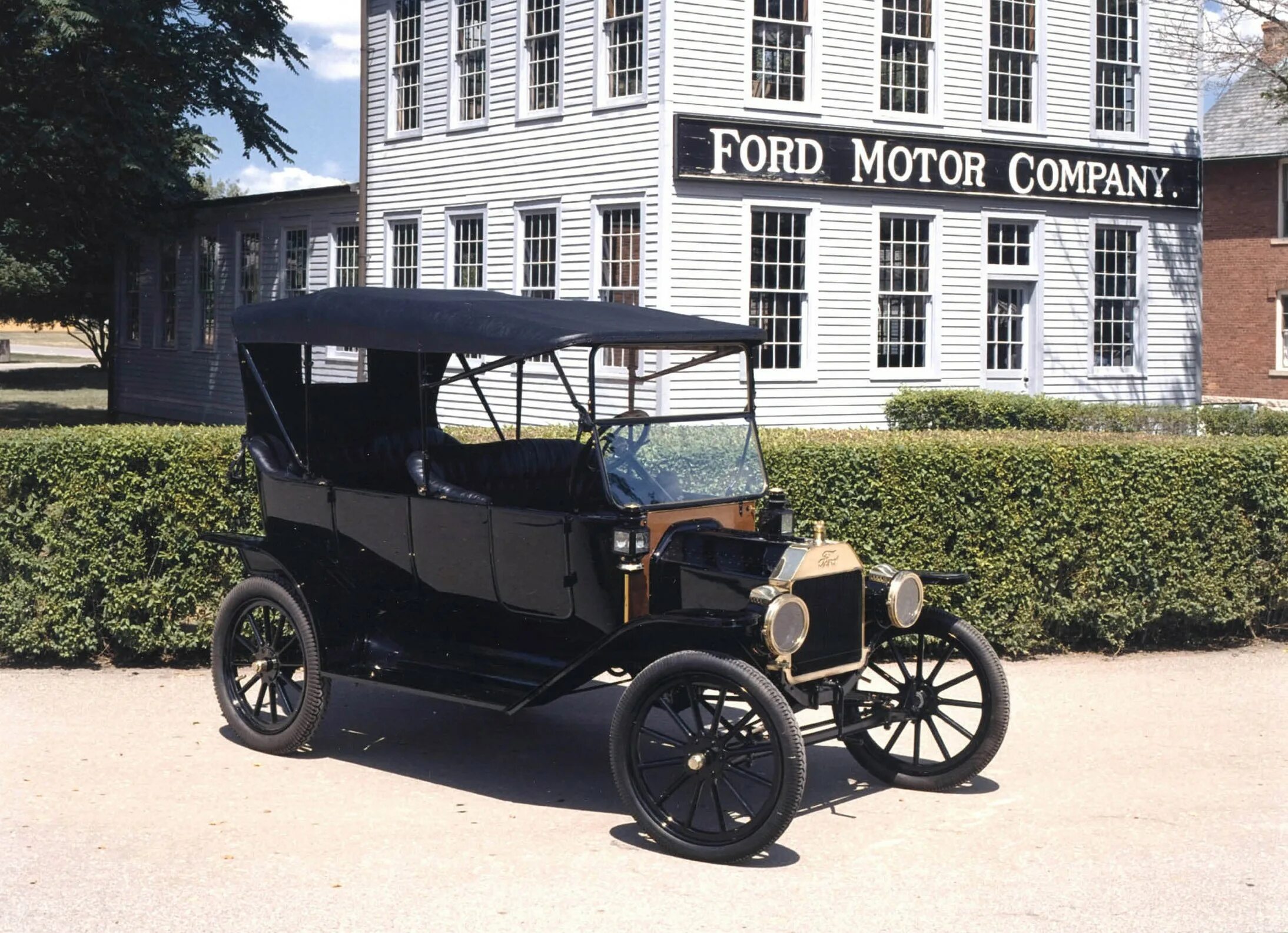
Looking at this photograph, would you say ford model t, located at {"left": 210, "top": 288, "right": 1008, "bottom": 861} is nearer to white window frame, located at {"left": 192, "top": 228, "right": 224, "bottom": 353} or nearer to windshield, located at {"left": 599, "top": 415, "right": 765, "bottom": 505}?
windshield, located at {"left": 599, "top": 415, "right": 765, "bottom": 505}

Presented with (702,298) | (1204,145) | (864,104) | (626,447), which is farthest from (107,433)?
(1204,145)

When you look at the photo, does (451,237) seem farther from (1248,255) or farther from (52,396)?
(1248,255)

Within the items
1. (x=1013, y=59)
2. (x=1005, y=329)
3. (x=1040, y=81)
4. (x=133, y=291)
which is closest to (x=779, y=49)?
(x=1013, y=59)

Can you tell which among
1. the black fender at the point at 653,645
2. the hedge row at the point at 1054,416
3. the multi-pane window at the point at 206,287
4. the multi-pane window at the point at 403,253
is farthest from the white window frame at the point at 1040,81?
the black fender at the point at 653,645

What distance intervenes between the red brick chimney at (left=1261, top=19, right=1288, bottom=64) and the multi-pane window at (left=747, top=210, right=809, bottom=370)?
1229 centimetres

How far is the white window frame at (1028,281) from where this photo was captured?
2345 cm

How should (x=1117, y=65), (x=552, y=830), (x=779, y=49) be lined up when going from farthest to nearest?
(x=1117, y=65)
(x=779, y=49)
(x=552, y=830)

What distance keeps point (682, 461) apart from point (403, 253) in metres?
19.3

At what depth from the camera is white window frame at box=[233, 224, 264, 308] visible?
→ 29.7 m

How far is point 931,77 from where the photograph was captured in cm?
2283

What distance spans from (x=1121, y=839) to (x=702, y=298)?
48.2 feet

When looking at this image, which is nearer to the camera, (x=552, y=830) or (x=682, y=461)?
(x=552, y=830)

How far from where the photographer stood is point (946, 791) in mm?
7414

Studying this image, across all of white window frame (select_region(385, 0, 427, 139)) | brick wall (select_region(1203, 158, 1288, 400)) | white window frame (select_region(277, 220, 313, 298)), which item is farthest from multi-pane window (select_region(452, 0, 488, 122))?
brick wall (select_region(1203, 158, 1288, 400))
